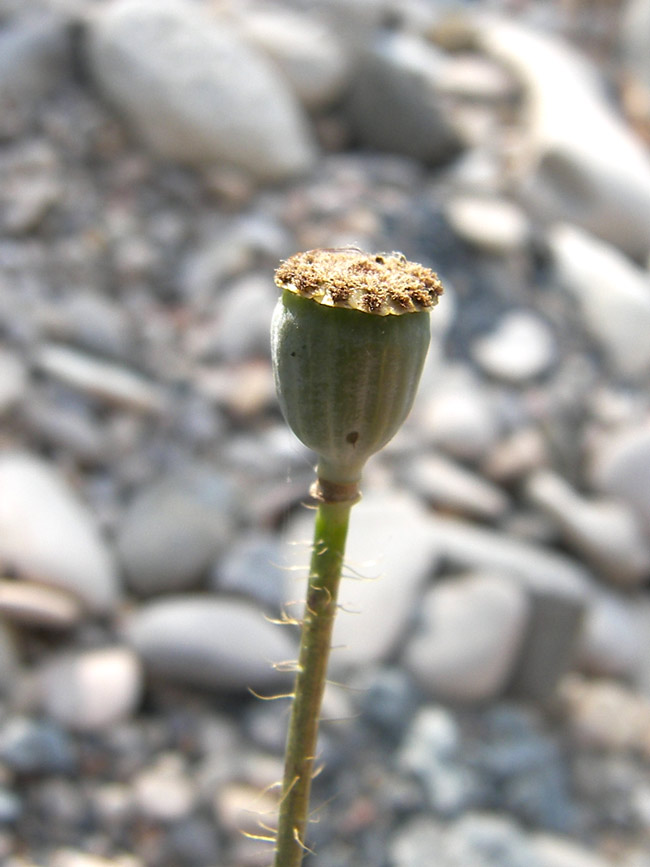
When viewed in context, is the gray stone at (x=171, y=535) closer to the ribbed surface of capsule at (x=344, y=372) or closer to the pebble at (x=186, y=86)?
the pebble at (x=186, y=86)

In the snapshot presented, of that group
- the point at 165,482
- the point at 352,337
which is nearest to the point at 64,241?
the point at 165,482

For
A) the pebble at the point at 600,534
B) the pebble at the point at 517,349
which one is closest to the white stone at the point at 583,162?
the pebble at the point at 517,349

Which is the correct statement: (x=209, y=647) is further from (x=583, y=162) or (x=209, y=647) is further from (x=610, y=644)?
(x=583, y=162)

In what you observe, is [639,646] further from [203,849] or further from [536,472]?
[203,849]

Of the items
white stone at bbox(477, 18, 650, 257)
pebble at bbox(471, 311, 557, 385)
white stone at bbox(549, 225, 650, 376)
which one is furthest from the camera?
white stone at bbox(477, 18, 650, 257)

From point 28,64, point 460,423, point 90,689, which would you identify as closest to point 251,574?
point 90,689

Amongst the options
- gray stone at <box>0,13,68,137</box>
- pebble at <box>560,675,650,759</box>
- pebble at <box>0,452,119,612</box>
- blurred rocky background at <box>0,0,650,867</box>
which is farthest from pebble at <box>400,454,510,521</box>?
gray stone at <box>0,13,68,137</box>

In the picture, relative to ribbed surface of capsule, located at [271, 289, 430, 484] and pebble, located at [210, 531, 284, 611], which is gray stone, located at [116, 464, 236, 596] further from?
ribbed surface of capsule, located at [271, 289, 430, 484]
